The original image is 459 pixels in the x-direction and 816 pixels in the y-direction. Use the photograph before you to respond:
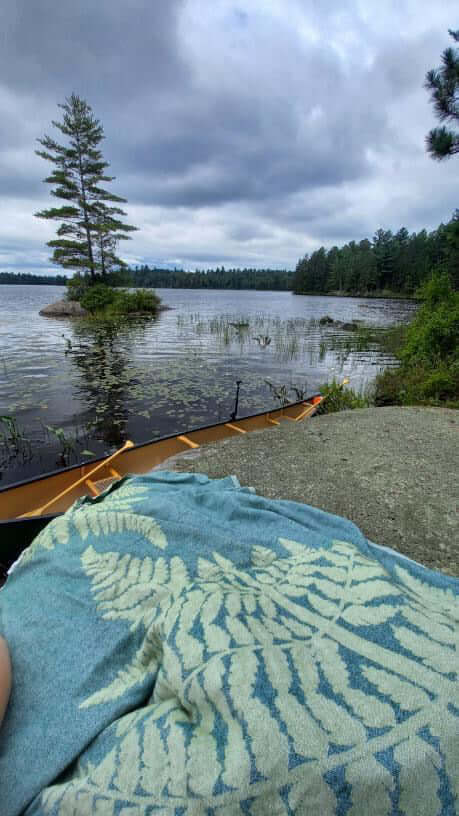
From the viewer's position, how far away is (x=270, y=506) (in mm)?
1729

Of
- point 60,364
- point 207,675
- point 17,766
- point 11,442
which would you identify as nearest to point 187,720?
point 207,675

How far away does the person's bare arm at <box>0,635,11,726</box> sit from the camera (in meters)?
0.88

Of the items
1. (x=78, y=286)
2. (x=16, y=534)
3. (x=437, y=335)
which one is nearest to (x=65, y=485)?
(x=16, y=534)

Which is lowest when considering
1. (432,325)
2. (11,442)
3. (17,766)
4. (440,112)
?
(11,442)

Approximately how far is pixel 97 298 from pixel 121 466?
23.5 metres

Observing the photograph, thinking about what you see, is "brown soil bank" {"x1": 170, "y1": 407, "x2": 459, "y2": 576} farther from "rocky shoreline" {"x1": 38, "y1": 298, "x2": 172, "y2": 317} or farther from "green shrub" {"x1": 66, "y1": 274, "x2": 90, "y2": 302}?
"green shrub" {"x1": 66, "y1": 274, "x2": 90, "y2": 302}

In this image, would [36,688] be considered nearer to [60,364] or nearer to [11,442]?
[11,442]

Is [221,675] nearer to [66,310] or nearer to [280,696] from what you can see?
[280,696]

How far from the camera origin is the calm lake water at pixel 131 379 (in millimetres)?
5723

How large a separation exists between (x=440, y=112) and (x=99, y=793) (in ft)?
36.0

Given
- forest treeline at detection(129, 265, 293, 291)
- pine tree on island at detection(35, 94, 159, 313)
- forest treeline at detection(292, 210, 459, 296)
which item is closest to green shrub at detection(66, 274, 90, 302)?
pine tree on island at detection(35, 94, 159, 313)

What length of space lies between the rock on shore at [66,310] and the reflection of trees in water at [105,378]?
25.5 ft

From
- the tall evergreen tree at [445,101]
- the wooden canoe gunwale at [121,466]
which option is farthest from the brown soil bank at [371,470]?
the tall evergreen tree at [445,101]

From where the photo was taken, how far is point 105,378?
926 cm
